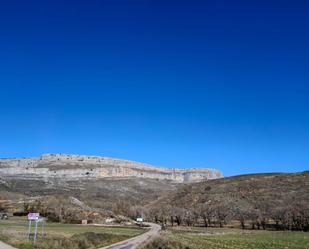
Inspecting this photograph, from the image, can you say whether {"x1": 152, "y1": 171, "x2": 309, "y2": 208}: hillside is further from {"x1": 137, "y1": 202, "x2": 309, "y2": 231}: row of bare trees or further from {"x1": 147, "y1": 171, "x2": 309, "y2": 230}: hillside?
{"x1": 137, "y1": 202, "x2": 309, "y2": 231}: row of bare trees

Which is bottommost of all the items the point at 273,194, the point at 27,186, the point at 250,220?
the point at 250,220

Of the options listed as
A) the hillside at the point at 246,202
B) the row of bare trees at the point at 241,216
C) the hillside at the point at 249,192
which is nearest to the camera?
the row of bare trees at the point at 241,216

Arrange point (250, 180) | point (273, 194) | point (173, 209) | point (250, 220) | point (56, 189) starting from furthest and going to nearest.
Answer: point (56, 189), point (250, 180), point (273, 194), point (173, 209), point (250, 220)

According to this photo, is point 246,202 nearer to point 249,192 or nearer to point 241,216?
point 249,192

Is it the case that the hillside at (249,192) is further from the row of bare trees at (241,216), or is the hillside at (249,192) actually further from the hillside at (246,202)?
the row of bare trees at (241,216)

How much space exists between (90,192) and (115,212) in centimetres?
4716

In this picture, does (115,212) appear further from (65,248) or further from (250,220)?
(65,248)

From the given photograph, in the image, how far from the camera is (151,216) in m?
136

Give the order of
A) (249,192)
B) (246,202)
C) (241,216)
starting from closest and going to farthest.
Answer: (241,216) < (246,202) < (249,192)

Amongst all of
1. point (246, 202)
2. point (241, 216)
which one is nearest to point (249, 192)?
point (246, 202)

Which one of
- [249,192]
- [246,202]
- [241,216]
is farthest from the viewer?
[249,192]

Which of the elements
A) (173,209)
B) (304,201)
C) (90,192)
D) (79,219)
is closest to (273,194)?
(304,201)

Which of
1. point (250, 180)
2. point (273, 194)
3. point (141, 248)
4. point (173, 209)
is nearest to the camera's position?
point (141, 248)

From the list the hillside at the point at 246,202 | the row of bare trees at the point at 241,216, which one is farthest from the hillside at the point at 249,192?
the row of bare trees at the point at 241,216
